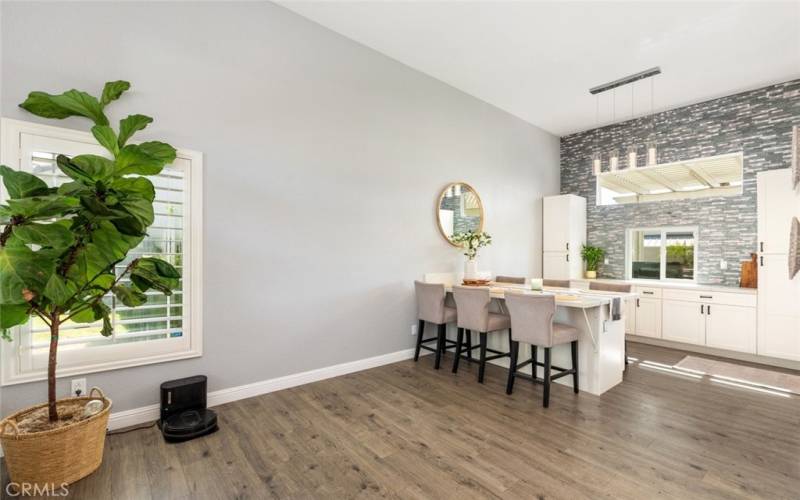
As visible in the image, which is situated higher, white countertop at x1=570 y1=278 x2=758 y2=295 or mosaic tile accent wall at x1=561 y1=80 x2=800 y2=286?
mosaic tile accent wall at x1=561 y1=80 x2=800 y2=286

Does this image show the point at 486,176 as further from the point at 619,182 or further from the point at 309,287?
the point at 309,287

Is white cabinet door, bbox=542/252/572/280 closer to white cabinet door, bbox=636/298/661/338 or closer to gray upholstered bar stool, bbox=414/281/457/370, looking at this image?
white cabinet door, bbox=636/298/661/338

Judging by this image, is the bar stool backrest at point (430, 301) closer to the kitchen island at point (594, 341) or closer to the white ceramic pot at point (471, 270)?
the kitchen island at point (594, 341)

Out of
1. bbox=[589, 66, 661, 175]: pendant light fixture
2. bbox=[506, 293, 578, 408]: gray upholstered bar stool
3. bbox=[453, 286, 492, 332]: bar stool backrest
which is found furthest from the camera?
bbox=[589, 66, 661, 175]: pendant light fixture

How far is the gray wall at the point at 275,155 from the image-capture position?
2.46m

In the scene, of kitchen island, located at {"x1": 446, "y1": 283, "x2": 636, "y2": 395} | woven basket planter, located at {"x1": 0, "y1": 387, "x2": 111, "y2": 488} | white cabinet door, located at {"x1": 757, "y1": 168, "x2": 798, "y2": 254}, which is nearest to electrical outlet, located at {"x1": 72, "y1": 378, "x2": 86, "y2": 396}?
woven basket planter, located at {"x1": 0, "y1": 387, "x2": 111, "y2": 488}

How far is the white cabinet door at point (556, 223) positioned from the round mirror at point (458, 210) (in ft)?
5.92

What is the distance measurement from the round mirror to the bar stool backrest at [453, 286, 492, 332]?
1.20m

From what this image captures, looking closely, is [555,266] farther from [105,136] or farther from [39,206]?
[39,206]

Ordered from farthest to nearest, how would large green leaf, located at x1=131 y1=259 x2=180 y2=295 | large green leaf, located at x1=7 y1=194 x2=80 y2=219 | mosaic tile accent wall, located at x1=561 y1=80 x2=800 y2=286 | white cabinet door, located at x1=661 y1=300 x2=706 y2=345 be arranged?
white cabinet door, located at x1=661 y1=300 x2=706 y2=345
mosaic tile accent wall, located at x1=561 y1=80 x2=800 y2=286
large green leaf, located at x1=131 y1=259 x2=180 y2=295
large green leaf, located at x1=7 y1=194 x2=80 y2=219

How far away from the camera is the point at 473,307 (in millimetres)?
3539

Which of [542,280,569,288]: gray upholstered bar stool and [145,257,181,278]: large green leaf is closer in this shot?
[145,257,181,278]: large green leaf
